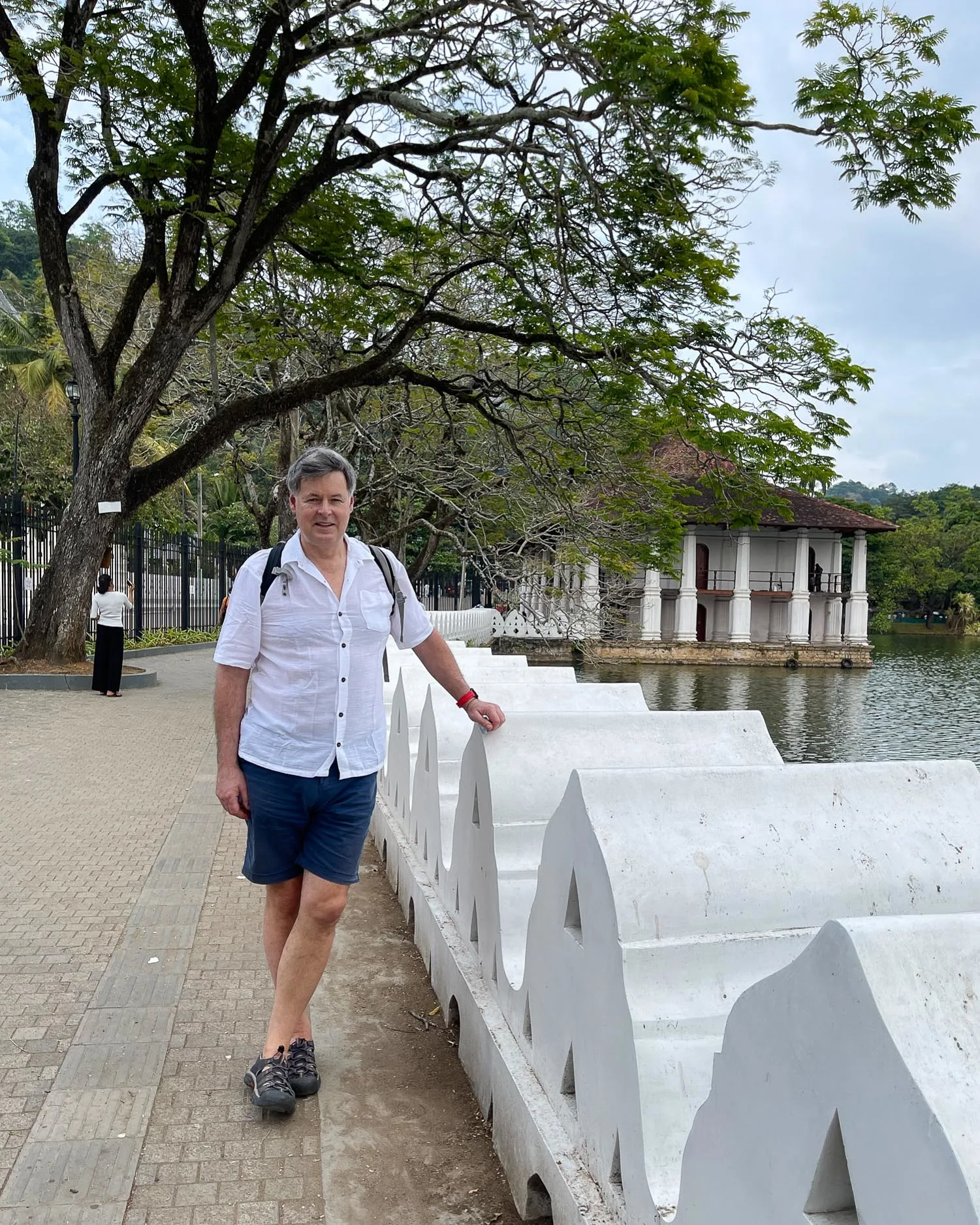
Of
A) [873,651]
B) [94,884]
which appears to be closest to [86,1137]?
[94,884]

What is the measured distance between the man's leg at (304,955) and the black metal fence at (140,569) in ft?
42.0

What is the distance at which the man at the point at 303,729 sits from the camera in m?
2.99

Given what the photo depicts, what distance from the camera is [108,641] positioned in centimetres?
1319

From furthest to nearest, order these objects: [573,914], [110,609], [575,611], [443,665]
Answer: [575,611] → [110,609] → [443,665] → [573,914]

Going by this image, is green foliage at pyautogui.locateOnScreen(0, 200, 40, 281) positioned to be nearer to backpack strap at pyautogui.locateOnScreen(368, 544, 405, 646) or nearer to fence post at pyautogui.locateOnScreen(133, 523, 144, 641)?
Result: fence post at pyautogui.locateOnScreen(133, 523, 144, 641)

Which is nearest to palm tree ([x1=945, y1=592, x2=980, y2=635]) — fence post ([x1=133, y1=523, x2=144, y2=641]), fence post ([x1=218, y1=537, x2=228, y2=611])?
fence post ([x1=218, y1=537, x2=228, y2=611])

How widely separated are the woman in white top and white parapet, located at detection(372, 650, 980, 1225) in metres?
10.0

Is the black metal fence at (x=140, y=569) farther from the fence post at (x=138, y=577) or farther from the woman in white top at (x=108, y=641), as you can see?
the woman in white top at (x=108, y=641)

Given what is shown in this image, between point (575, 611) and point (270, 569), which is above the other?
point (270, 569)

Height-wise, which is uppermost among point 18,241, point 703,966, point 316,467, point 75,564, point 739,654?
point 18,241

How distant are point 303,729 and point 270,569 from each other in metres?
0.48

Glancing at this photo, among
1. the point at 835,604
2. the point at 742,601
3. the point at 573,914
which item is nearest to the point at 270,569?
the point at 573,914

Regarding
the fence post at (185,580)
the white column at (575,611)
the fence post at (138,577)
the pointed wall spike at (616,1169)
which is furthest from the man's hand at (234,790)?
the fence post at (185,580)

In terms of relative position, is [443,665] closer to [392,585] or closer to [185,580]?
[392,585]
